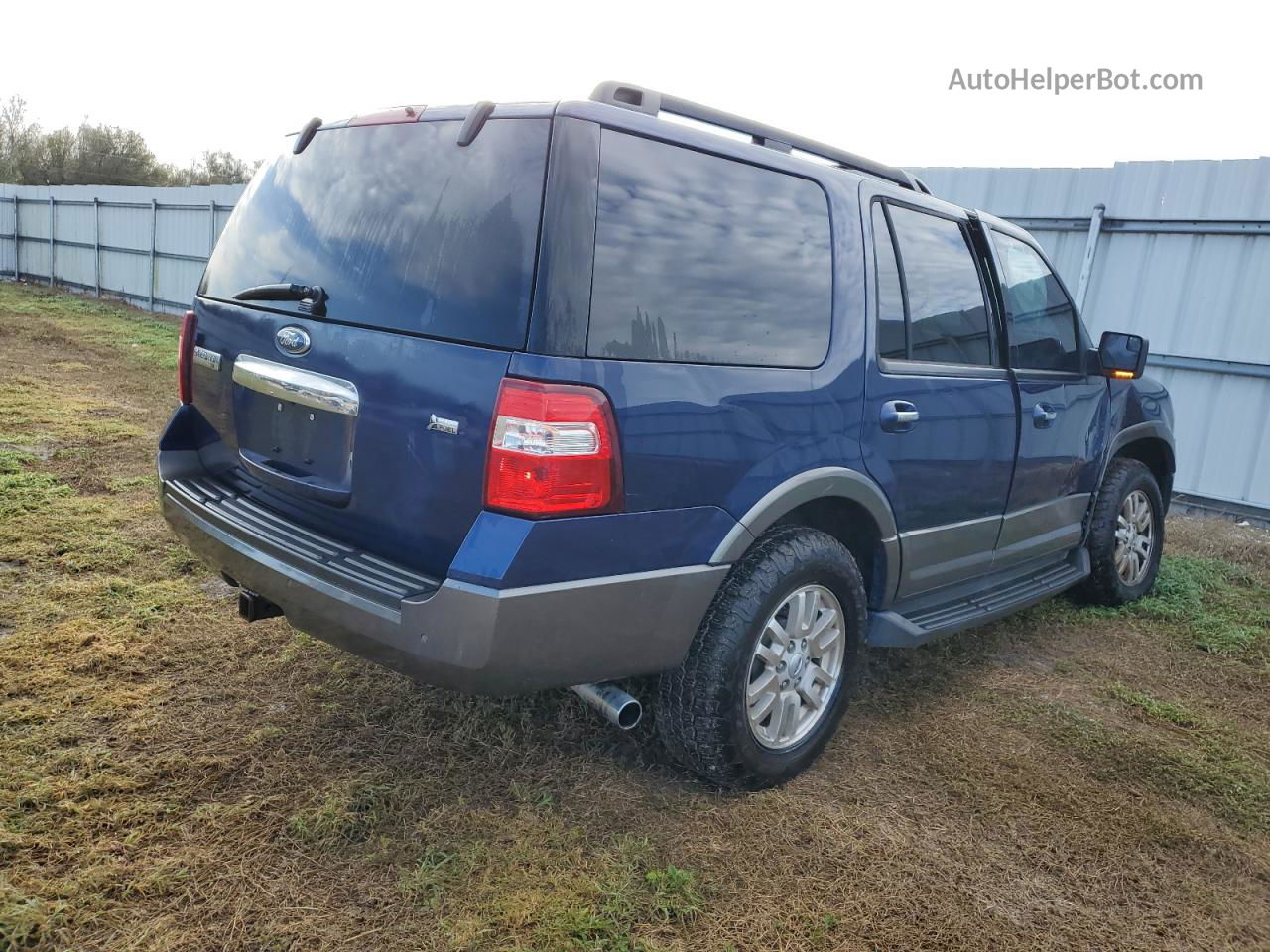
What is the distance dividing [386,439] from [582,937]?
1270 millimetres

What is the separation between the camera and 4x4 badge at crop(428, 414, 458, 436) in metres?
2.12

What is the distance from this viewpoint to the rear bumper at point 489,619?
205 cm

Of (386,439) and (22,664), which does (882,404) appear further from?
(22,664)

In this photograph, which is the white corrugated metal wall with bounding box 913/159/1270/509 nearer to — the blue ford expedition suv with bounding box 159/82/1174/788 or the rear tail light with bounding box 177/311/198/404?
the blue ford expedition suv with bounding box 159/82/1174/788

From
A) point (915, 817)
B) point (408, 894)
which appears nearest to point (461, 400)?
point (408, 894)

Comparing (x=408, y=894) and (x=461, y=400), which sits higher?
(x=461, y=400)

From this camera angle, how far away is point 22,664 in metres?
3.04

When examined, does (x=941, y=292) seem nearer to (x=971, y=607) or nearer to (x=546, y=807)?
(x=971, y=607)

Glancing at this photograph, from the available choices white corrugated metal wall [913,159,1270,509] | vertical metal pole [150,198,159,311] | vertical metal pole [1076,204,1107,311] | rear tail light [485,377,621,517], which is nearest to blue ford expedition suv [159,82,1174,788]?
rear tail light [485,377,621,517]

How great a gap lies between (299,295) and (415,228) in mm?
439

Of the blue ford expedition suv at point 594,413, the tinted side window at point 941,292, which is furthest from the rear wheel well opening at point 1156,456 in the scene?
the blue ford expedition suv at point 594,413

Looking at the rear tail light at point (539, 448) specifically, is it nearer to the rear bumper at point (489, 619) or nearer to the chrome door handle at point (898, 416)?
the rear bumper at point (489, 619)

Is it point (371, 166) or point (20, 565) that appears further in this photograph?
point (20, 565)

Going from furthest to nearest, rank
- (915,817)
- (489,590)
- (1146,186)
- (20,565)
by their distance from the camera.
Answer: (1146,186)
(20,565)
(915,817)
(489,590)
